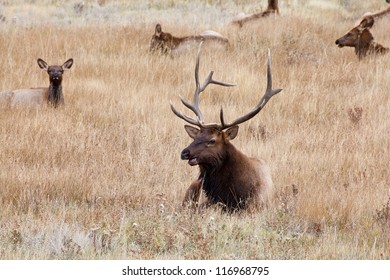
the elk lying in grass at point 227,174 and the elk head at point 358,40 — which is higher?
the elk head at point 358,40

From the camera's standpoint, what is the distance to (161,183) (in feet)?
27.5

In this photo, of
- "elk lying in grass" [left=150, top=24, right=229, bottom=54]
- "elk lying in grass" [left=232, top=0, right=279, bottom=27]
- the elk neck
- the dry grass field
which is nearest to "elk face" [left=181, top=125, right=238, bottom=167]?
the dry grass field

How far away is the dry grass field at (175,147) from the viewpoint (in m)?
6.53

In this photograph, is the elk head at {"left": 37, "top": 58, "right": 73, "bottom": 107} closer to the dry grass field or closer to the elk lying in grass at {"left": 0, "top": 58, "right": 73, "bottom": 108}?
the elk lying in grass at {"left": 0, "top": 58, "right": 73, "bottom": 108}

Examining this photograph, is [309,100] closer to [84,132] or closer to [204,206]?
[84,132]

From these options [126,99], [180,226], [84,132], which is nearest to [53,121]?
[84,132]

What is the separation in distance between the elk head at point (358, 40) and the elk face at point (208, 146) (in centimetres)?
787

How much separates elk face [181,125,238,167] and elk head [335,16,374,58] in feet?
25.8

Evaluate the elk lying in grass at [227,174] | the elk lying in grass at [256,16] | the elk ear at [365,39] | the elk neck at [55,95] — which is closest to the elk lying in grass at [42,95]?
the elk neck at [55,95]

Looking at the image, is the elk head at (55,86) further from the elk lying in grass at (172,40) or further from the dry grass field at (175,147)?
the elk lying in grass at (172,40)

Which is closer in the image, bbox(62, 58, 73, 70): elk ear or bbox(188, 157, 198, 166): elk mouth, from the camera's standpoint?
bbox(188, 157, 198, 166): elk mouth

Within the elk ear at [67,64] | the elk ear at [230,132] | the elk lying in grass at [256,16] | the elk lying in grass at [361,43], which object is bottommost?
the elk ear at [230,132]

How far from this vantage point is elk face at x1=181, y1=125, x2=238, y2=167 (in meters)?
7.39

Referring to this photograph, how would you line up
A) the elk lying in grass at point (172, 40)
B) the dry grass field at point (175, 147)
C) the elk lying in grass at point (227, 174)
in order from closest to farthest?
1. the dry grass field at point (175, 147)
2. the elk lying in grass at point (227, 174)
3. the elk lying in grass at point (172, 40)
